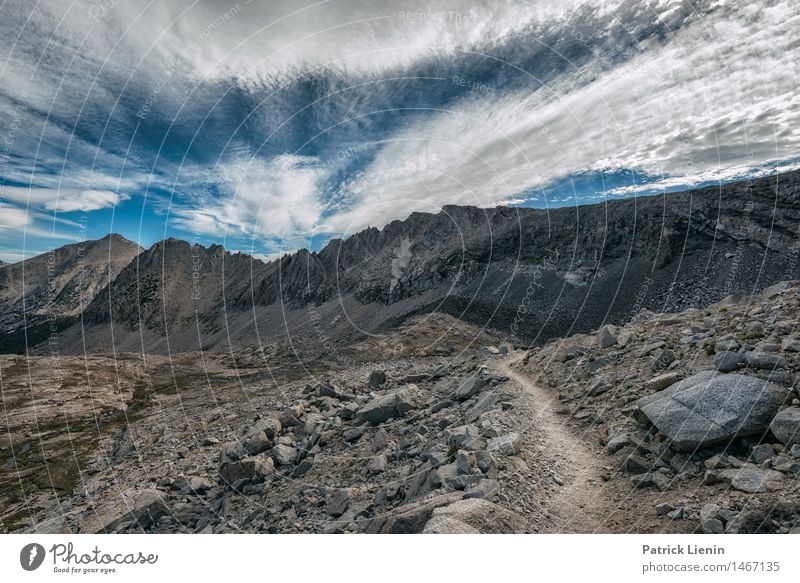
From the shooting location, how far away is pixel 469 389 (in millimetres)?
20188

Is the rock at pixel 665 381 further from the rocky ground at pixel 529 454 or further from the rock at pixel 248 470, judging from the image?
the rock at pixel 248 470

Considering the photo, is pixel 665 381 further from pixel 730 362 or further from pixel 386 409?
pixel 386 409

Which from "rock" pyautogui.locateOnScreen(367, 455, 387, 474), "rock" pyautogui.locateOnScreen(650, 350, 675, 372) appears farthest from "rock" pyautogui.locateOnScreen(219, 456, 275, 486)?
"rock" pyautogui.locateOnScreen(650, 350, 675, 372)

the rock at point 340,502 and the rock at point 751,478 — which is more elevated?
the rock at point 751,478

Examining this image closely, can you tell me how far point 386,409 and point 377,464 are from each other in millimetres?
5110

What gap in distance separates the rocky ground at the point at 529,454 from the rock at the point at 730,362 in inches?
1.8

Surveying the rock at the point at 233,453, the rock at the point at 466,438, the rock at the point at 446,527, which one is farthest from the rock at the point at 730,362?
the rock at the point at 233,453

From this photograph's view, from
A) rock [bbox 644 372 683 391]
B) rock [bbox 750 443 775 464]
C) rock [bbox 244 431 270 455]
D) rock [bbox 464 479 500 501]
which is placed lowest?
rock [bbox 244 431 270 455]

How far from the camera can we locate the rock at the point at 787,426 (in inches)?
333

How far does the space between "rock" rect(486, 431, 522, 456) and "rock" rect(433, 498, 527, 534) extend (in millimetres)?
2712

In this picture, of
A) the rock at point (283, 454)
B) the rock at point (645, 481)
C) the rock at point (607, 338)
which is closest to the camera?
the rock at point (645, 481)

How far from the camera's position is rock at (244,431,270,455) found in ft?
58.2

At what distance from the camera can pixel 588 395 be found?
1655 centimetres

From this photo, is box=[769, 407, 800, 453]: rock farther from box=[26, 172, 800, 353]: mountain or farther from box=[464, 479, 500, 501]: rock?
box=[26, 172, 800, 353]: mountain
